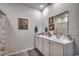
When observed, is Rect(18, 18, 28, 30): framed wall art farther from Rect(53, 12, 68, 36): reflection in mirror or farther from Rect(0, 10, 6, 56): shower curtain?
Rect(53, 12, 68, 36): reflection in mirror

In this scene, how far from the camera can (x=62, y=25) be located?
141cm

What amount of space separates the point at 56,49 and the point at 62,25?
1.57ft

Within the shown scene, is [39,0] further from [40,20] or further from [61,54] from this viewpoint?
[61,54]

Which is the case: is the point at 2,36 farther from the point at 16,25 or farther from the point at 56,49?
the point at 56,49

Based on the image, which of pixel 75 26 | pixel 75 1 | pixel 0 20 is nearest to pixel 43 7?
pixel 75 1

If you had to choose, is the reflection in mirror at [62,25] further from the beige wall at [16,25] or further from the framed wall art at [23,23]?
the framed wall art at [23,23]

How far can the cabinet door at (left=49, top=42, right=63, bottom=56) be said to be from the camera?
1328mm

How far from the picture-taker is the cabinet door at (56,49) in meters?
1.33

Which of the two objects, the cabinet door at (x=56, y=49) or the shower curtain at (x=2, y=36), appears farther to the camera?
the shower curtain at (x=2, y=36)

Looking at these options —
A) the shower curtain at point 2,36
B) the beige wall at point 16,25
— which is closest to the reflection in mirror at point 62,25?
the beige wall at point 16,25

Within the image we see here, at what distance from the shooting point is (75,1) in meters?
1.36

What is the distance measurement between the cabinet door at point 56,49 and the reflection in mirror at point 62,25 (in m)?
0.22

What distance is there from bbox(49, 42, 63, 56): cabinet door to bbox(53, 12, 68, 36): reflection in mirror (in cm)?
22

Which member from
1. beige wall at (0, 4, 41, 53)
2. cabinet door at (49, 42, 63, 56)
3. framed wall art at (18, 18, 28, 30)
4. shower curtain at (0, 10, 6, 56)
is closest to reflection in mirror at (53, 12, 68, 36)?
cabinet door at (49, 42, 63, 56)
